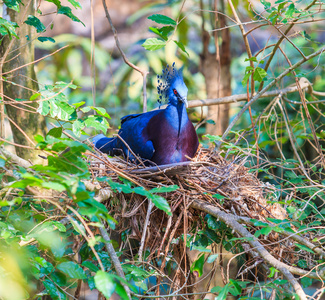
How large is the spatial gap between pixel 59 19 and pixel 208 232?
394 inches

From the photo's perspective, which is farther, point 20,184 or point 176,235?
point 176,235

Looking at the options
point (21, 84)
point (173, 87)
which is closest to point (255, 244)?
point (173, 87)

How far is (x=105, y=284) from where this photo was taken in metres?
0.89

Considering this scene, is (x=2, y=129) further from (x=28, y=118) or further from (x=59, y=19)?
(x=59, y=19)

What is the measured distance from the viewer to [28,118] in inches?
101

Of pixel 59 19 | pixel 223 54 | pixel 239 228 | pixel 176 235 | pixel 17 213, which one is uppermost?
pixel 59 19

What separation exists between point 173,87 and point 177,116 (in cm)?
20

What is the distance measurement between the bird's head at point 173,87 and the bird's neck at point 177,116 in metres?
0.03

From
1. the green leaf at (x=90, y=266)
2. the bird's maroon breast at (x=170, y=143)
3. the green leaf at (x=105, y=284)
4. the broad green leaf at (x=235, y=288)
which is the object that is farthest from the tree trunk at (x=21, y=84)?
the green leaf at (x=105, y=284)

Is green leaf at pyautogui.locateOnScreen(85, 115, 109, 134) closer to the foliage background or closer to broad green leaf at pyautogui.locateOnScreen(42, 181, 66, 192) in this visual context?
the foliage background

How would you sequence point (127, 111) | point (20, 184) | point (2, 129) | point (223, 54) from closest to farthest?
point (20, 184) < point (2, 129) < point (223, 54) < point (127, 111)

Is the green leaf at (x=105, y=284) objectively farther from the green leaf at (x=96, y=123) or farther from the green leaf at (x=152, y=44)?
the green leaf at (x=152, y=44)

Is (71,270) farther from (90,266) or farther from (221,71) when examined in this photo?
(221,71)

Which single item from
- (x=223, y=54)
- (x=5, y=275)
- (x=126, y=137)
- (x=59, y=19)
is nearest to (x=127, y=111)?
(x=223, y=54)
